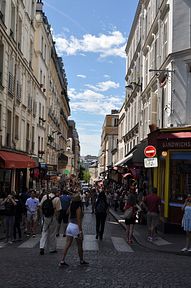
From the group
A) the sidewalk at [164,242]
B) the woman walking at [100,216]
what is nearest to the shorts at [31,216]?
the woman walking at [100,216]

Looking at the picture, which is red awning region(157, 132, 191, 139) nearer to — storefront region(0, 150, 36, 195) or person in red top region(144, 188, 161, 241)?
person in red top region(144, 188, 161, 241)

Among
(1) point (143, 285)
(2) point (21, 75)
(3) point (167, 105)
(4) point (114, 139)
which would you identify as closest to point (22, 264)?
(1) point (143, 285)

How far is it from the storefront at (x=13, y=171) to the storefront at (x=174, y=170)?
21.6 feet

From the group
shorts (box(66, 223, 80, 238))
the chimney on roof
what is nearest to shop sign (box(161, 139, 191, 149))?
shorts (box(66, 223, 80, 238))

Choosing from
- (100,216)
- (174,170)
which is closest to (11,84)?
(174,170)

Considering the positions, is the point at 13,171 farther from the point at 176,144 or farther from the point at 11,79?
the point at 176,144

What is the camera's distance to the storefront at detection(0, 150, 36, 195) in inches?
859

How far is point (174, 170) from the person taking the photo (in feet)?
64.3

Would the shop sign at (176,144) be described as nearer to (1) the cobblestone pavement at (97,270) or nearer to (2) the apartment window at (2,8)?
(1) the cobblestone pavement at (97,270)

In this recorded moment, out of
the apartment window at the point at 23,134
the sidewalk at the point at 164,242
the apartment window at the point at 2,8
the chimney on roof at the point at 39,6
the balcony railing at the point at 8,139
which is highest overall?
the chimney on roof at the point at 39,6

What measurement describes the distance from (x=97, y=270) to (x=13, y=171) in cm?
1865

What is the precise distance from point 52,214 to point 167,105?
964 centimetres

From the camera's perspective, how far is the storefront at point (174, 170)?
1888 centimetres

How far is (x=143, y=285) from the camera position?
9086 millimetres
